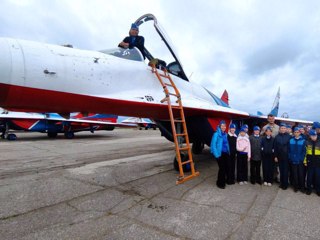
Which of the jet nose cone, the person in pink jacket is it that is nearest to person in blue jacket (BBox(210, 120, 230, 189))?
the person in pink jacket

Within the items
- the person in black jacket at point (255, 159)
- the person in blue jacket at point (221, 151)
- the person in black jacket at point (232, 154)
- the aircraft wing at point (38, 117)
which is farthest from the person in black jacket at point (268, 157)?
the aircraft wing at point (38, 117)

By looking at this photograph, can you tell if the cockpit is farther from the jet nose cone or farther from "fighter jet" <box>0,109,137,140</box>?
"fighter jet" <box>0,109,137,140</box>

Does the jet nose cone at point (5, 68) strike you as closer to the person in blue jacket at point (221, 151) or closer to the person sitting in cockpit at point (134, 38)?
the person sitting in cockpit at point (134, 38)

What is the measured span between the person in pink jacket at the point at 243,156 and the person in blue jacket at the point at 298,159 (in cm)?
88

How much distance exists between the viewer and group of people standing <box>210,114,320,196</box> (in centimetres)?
485

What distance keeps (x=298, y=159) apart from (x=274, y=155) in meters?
0.50

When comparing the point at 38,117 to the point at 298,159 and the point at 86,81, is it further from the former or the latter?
the point at 298,159

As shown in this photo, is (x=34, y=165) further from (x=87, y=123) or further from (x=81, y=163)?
(x=87, y=123)

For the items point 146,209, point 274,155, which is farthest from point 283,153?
point 146,209

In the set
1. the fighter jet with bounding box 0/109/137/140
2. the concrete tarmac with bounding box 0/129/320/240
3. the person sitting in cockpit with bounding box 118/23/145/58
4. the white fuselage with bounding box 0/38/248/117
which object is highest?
the person sitting in cockpit with bounding box 118/23/145/58

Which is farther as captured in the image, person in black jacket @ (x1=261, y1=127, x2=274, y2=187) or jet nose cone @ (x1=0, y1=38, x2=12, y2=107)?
person in black jacket @ (x1=261, y1=127, x2=274, y2=187)

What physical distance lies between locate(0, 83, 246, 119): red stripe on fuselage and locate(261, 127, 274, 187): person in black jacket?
238 centimetres

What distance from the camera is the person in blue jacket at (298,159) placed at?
4.93 m

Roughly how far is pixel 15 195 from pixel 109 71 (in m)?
2.93
